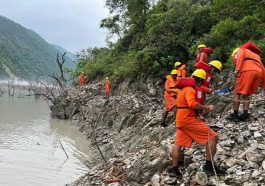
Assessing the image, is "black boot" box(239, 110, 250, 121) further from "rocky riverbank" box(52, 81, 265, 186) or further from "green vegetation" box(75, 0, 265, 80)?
"green vegetation" box(75, 0, 265, 80)

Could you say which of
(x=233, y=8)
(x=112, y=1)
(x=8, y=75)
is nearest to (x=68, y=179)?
(x=233, y=8)

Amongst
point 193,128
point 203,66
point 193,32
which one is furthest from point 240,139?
point 193,32

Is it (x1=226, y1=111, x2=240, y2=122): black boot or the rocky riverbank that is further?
(x1=226, y1=111, x2=240, y2=122): black boot

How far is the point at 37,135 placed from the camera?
25109 millimetres

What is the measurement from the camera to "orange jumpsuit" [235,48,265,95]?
9117mm

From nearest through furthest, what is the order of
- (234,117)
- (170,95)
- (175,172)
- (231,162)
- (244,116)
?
(231,162), (175,172), (244,116), (234,117), (170,95)

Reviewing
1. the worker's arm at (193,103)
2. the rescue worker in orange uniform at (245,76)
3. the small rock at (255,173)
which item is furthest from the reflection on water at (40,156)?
the small rock at (255,173)

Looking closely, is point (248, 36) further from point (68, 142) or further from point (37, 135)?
point (37, 135)

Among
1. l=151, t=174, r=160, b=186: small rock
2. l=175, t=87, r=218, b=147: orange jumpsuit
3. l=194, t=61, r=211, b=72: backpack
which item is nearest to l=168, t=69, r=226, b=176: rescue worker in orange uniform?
l=175, t=87, r=218, b=147: orange jumpsuit

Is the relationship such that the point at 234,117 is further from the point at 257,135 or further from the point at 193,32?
the point at 193,32

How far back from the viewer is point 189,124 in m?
7.43

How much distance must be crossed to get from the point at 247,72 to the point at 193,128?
2.48 m

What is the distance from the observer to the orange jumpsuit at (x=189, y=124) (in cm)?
735

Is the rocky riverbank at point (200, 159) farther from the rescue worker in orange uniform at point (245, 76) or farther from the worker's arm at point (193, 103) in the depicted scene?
the worker's arm at point (193, 103)
